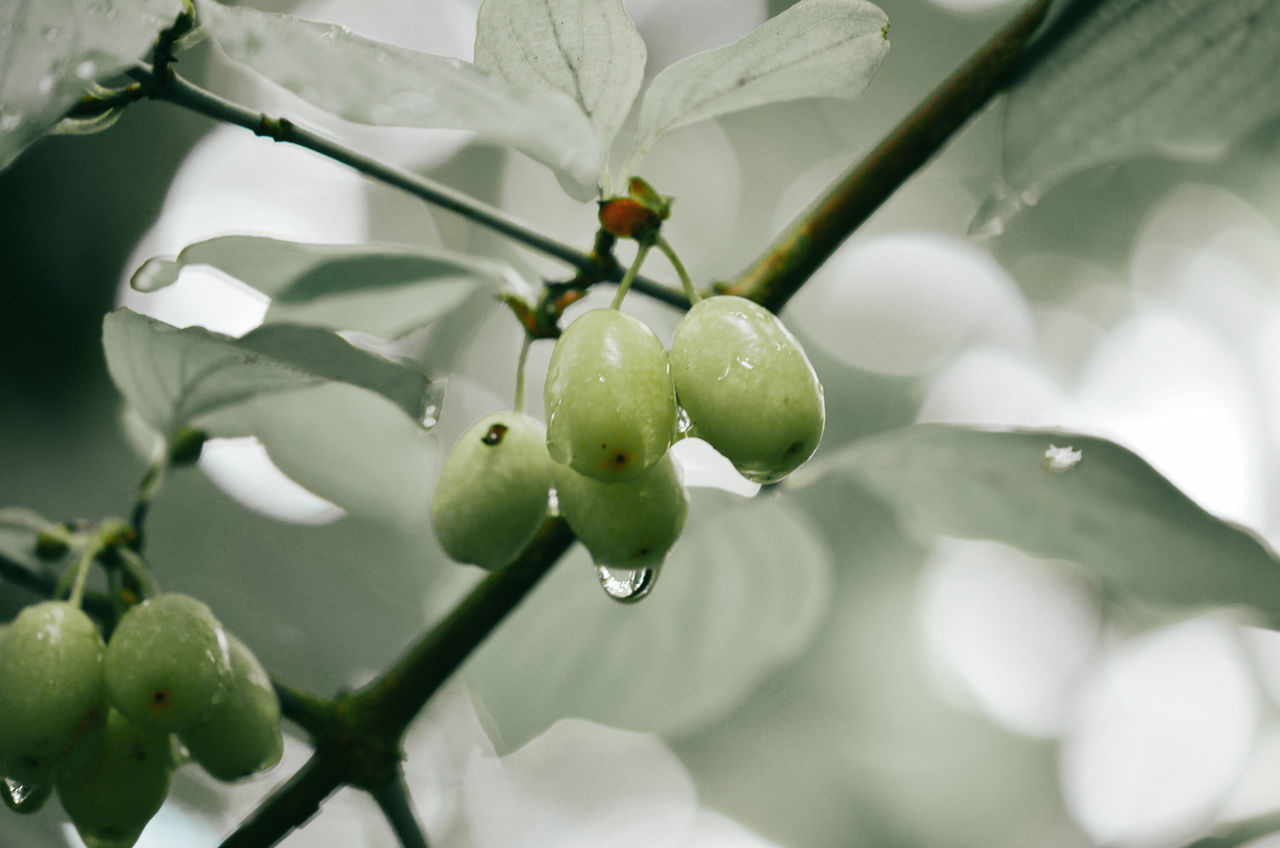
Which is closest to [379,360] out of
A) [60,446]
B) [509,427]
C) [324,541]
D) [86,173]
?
[509,427]

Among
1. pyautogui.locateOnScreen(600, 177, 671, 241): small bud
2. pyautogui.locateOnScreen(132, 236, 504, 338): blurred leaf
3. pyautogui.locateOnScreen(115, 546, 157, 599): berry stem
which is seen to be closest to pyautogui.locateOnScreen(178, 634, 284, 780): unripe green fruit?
pyautogui.locateOnScreen(115, 546, 157, 599): berry stem

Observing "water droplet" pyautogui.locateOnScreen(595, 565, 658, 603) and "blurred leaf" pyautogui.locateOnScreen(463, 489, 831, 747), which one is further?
"blurred leaf" pyautogui.locateOnScreen(463, 489, 831, 747)

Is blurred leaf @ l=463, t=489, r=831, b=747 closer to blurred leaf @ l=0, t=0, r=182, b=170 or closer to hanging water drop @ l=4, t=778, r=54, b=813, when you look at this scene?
hanging water drop @ l=4, t=778, r=54, b=813

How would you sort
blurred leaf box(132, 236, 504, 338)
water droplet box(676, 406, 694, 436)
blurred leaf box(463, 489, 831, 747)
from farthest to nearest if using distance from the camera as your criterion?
blurred leaf box(463, 489, 831, 747) → blurred leaf box(132, 236, 504, 338) → water droplet box(676, 406, 694, 436)

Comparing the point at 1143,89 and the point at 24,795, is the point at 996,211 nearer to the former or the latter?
the point at 1143,89

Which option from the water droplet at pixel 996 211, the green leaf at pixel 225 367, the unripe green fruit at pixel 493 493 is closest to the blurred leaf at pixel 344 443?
the green leaf at pixel 225 367

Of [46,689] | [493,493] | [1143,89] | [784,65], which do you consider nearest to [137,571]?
[46,689]

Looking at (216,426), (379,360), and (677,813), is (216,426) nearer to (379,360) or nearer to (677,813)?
(379,360)
